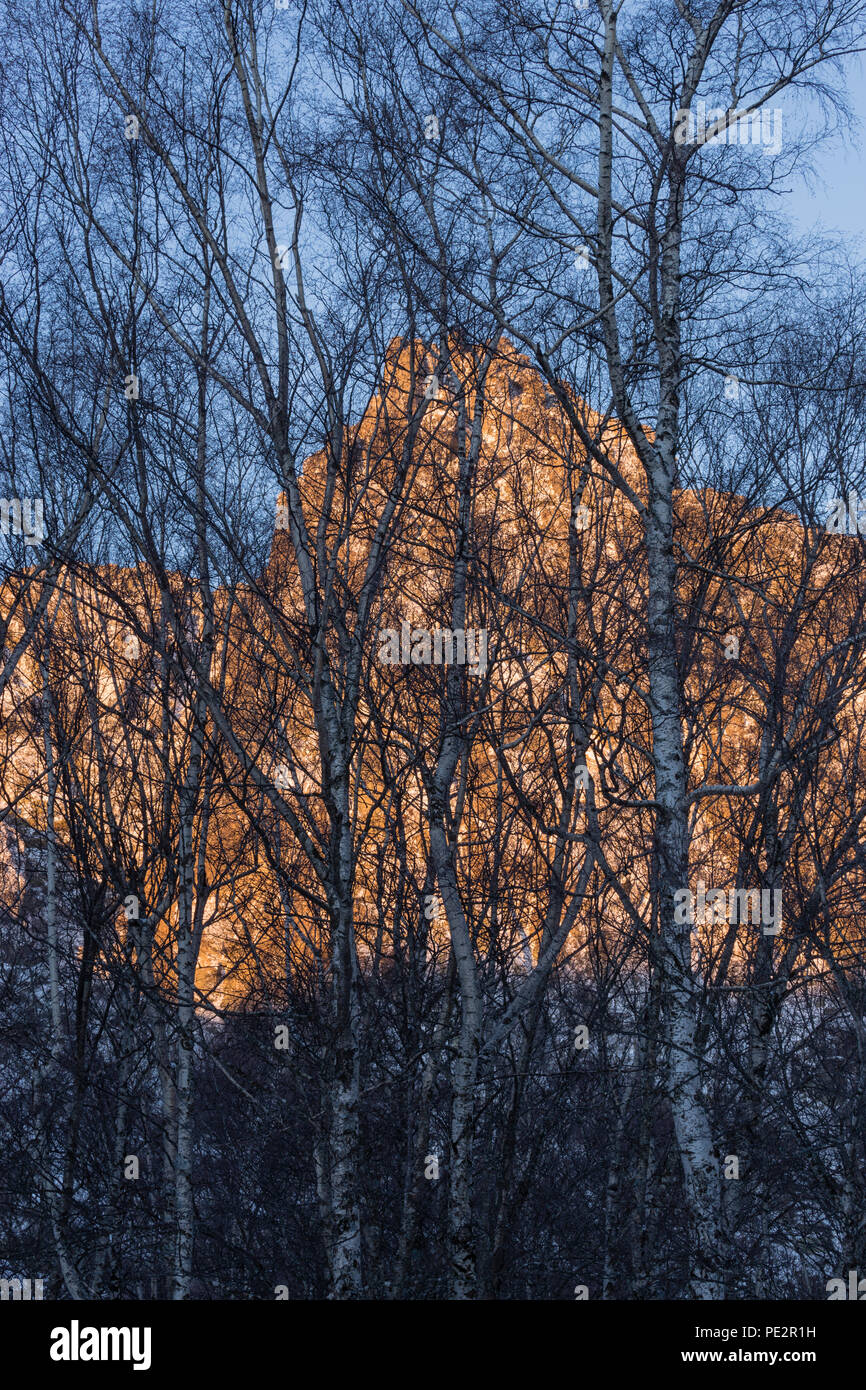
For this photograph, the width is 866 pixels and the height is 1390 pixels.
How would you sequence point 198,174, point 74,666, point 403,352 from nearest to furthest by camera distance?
point 198,174 → point 403,352 → point 74,666

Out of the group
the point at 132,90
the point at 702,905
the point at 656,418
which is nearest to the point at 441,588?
the point at 656,418

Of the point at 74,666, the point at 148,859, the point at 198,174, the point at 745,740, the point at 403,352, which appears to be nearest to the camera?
the point at 198,174

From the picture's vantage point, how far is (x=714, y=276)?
294 inches

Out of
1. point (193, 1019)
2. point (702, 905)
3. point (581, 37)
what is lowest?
point (193, 1019)

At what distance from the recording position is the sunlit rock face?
25.0 ft

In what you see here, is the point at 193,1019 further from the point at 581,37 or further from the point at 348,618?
the point at 581,37

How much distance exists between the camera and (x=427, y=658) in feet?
32.1

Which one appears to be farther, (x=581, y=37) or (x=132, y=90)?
(x=132, y=90)

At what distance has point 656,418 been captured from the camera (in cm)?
746

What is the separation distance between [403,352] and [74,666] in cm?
477

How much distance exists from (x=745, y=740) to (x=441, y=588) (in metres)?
6.48

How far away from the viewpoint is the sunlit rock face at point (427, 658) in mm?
7621

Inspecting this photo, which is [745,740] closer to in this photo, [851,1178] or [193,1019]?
[851,1178]

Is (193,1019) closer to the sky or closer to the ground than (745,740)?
closer to the ground
